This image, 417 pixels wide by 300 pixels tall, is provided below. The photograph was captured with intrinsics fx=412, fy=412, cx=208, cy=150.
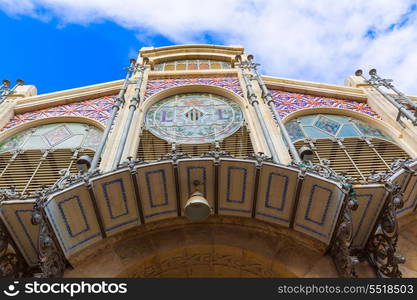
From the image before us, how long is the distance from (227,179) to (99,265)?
Result: 274 cm

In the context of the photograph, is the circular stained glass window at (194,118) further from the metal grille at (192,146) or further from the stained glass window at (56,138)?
the stained glass window at (56,138)

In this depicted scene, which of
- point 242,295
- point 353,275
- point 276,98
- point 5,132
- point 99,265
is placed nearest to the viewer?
point 242,295

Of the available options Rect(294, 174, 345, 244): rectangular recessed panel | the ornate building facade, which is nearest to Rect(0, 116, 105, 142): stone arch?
the ornate building facade

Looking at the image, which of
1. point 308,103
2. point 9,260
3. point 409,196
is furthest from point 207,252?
point 308,103

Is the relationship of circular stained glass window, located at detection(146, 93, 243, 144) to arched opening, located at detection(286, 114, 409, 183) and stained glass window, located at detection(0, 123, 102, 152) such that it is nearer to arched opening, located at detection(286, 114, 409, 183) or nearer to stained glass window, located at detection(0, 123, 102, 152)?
stained glass window, located at detection(0, 123, 102, 152)

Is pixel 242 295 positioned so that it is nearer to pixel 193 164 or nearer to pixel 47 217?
pixel 193 164

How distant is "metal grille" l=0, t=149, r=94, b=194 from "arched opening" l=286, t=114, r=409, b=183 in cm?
621

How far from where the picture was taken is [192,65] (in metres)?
19.9

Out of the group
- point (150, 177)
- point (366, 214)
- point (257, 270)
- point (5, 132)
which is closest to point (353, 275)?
point (366, 214)

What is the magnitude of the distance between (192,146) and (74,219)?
4614 mm

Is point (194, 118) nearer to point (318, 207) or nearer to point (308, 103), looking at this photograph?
point (308, 103)

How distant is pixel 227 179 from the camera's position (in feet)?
25.2

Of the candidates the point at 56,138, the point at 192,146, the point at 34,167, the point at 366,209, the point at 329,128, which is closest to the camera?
the point at 366,209

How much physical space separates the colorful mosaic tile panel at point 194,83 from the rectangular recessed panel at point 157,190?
773 centimetres
